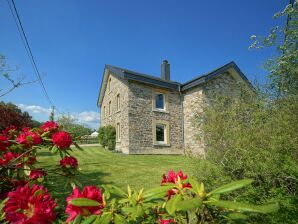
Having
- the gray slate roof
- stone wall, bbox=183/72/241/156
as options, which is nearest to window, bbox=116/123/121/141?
the gray slate roof

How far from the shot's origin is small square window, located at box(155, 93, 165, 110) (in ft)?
54.7

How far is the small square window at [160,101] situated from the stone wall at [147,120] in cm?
48

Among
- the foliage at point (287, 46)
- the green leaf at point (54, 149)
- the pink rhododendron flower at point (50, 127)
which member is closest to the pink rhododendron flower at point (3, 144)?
the pink rhododendron flower at point (50, 127)

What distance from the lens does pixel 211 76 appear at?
608 inches

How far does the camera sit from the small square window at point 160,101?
656 inches

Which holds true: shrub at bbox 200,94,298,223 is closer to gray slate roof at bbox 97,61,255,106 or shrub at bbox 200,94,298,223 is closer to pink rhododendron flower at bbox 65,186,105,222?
pink rhododendron flower at bbox 65,186,105,222

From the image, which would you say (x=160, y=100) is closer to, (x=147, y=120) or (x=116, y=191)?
(x=147, y=120)

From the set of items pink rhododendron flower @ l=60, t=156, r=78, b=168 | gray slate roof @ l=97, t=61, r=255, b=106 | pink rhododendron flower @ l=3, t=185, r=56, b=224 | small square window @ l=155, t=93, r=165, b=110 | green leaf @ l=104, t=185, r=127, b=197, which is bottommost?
pink rhododendron flower @ l=3, t=185, r=56, b=224

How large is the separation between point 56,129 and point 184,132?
1509 cm

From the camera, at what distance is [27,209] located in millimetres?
1149

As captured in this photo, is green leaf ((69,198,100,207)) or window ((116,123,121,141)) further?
window ((116,123,121,141))

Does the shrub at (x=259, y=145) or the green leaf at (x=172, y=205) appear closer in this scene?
the green leaf at (x=172, y=205)

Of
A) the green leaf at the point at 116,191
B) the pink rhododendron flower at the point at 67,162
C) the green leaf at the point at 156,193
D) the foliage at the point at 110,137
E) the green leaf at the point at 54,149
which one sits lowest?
the green leaf at the point at 116,191

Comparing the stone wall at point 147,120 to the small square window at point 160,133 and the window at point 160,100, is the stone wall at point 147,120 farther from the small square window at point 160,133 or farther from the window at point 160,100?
the small square window at point 160,133
